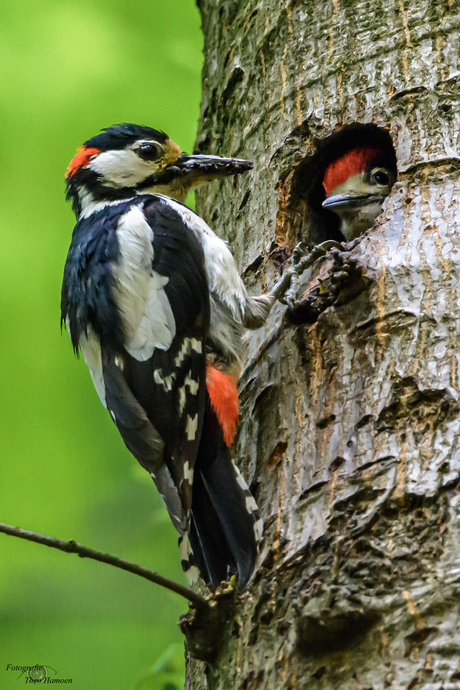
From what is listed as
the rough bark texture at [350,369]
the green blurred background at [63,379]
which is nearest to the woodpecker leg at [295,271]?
the rough bark texture at [350,369]

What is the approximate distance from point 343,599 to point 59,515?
78.6 inches

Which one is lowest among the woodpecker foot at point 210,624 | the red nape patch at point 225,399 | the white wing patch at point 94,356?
the woodpecker foot at point 210,624

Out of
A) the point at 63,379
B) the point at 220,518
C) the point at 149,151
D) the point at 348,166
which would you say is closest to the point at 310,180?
the point at 348,166

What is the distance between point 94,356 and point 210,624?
94 cm

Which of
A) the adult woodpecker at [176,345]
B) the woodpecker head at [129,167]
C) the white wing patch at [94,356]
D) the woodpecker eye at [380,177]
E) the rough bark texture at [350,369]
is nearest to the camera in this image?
the rough bark texture at [350,369]

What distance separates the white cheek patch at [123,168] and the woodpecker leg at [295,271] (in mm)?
786

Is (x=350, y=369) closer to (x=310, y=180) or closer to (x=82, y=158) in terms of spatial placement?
(x=310, y=180)

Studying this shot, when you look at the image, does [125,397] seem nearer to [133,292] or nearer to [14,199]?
[133,292]

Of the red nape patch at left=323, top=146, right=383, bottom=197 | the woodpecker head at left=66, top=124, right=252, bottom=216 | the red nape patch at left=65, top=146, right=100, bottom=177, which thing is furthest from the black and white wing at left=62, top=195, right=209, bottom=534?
the red nape patch at left=323, top=146, right=383, bottom=197

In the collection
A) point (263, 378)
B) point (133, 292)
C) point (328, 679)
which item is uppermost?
point (133, 292)

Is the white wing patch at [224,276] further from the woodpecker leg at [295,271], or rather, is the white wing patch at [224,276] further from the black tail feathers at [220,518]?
the black tail feathers at [220,518]

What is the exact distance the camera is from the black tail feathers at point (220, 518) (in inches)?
70.9

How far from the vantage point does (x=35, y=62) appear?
3.45m

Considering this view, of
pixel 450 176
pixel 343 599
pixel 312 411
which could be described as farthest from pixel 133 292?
pixel 343 599
